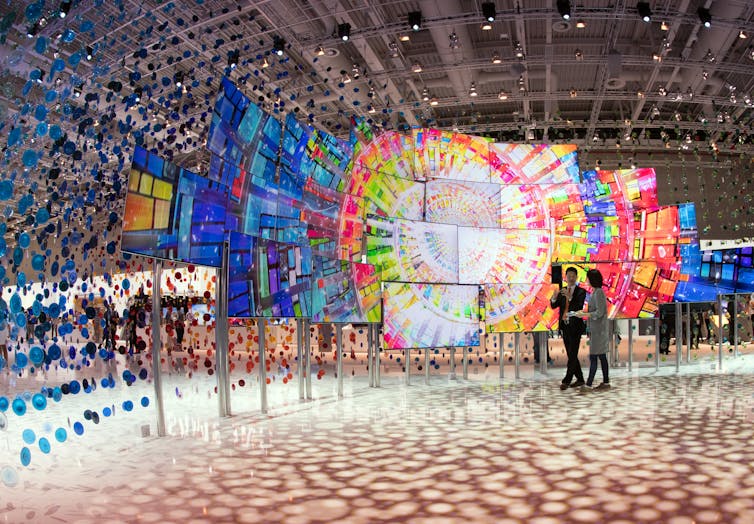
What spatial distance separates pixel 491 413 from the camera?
6.23 meters

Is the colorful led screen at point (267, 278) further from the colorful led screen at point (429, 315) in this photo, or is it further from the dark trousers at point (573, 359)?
the dark trousers at point (573, 359)

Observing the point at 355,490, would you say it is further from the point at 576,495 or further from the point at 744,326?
the point at 744,326

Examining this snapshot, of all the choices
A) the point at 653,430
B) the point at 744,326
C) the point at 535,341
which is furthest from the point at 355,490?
the point at 744,326

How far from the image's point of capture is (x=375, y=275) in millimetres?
8453

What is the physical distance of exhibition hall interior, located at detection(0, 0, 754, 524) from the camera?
379cm

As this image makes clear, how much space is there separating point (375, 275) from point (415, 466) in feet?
14.6

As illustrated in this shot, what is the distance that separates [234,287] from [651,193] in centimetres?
768

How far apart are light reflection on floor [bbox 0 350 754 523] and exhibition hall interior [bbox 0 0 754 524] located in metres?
0.03

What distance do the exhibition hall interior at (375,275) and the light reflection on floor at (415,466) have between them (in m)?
0.03

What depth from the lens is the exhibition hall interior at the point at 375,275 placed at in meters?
3.79

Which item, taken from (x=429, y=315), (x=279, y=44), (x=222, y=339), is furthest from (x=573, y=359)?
(x=279, y=44)

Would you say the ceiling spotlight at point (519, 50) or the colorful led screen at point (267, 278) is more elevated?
the ceiling spotlight at point (519, 50)

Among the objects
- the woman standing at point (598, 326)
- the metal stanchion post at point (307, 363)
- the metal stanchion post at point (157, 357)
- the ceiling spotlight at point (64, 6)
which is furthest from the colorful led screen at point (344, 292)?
the ceiling spotlight at point (64, 6)

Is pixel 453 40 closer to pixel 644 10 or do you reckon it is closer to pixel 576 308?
pixel 644 10
